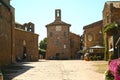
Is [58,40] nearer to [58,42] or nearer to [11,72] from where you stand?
[58,42]

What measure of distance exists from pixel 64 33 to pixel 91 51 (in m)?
20.9

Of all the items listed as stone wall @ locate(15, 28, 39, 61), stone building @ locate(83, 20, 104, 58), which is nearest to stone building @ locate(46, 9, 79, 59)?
stone building @ locate(83, 20, 104, 58)

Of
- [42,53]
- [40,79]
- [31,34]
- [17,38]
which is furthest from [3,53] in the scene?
[42,53]

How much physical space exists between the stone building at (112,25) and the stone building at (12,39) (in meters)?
14.6

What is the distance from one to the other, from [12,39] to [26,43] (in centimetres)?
2030

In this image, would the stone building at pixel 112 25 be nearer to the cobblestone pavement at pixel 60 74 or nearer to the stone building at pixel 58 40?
the cobblestone pavement at pixel 60 74

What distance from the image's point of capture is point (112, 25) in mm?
46156

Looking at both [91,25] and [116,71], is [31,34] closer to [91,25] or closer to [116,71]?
[91,25]

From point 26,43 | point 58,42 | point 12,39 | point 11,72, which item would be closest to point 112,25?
point 12,39

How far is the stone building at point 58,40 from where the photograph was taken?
82.1 metres

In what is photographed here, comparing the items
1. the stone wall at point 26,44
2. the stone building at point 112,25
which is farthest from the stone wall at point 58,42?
the stone building at point 112,25

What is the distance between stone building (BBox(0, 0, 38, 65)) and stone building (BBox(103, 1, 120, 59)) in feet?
48.0

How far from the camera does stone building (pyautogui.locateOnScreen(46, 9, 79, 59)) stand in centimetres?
8212

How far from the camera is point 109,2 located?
2127 inches
